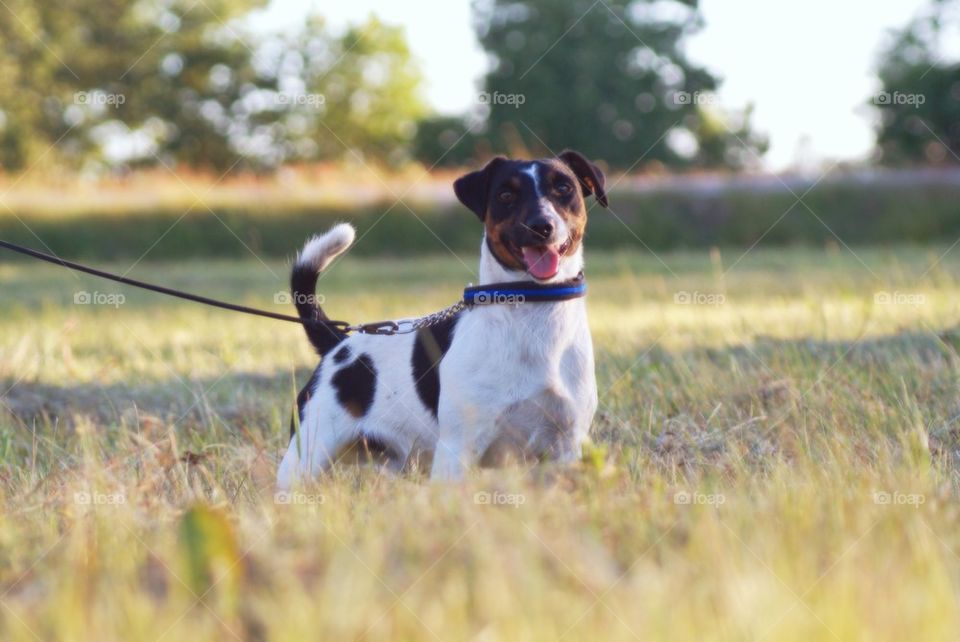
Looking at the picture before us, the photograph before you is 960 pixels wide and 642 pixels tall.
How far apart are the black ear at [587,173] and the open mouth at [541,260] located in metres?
0.58

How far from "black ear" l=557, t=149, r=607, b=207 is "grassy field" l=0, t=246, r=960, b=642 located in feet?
2.99

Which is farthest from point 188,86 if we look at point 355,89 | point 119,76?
point 355,89

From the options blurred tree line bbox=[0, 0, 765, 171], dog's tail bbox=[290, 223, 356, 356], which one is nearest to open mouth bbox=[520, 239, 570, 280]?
dog's tail bbox=[290, 223, 356, 356]

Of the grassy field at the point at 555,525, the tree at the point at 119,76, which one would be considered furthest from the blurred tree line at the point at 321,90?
the grassy field at the point at 555,525

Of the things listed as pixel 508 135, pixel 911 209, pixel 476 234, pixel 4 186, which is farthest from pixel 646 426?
pixel 508 135

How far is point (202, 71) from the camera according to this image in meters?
38.2

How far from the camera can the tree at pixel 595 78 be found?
36.1 meters

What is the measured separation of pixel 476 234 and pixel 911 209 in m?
7.50

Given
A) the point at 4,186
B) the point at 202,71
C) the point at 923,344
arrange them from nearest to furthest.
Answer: the point at 923,344
the point at 4,186
the point at 202,71

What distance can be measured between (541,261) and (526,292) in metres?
0.11

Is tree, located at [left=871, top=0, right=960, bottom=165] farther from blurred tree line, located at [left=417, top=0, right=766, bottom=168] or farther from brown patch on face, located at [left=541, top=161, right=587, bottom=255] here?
brown patch on face, located at [left=541, top=161, right=587, bottom=255]

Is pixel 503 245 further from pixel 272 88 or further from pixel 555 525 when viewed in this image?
pixel 272 88

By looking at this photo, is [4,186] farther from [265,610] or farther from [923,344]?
[265,610]

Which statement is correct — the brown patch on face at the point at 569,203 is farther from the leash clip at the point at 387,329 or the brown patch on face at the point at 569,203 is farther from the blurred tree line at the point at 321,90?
the blurred tree line at the point at 321,90
